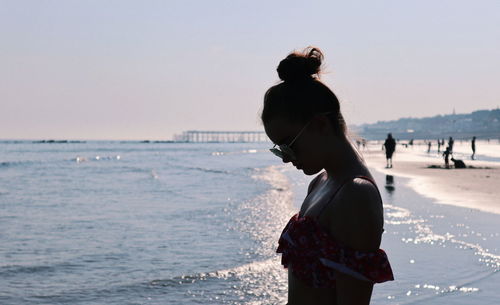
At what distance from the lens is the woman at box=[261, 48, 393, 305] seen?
1.74 metres

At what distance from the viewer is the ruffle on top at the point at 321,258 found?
69.2 inches

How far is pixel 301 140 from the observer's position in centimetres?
189

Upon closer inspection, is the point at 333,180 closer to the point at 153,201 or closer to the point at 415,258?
the point at 415,258

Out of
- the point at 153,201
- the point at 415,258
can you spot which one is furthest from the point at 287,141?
the point at 153,201

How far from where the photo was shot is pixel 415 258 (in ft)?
31.5

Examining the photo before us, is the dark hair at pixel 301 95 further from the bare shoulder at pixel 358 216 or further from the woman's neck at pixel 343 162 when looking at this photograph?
the bare shoulder at pixel 358 216

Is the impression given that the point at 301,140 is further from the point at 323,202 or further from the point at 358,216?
the point at 358,216

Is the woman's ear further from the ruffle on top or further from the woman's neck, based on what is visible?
the ruffle on top

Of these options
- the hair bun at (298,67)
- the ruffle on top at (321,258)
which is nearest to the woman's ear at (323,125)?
the hair bun at (298,67)

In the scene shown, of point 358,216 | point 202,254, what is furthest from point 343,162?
point 202,254

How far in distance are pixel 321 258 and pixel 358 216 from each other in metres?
0.20

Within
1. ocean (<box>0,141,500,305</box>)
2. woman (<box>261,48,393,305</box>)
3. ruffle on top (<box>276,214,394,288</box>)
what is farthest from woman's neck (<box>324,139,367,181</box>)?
ocean (<box>0,141,500,305</box>)

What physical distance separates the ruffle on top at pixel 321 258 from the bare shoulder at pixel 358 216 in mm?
32

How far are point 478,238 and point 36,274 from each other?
7685mm
